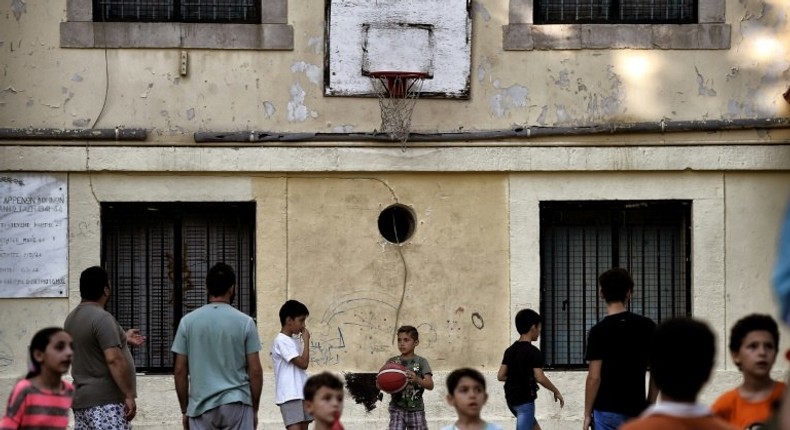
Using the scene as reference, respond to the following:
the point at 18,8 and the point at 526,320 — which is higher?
the point at 18,8

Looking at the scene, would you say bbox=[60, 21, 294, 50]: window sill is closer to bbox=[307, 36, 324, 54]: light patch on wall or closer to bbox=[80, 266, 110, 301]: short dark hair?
bbox=[307, 36, 324, 54]: light patch on wall

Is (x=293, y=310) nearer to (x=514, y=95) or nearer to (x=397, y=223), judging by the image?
(x=397, y=223)

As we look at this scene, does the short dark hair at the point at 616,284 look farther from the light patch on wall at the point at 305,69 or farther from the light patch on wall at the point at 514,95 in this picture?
the light patch on wall at the point at 305,69

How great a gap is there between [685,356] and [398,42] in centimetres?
909

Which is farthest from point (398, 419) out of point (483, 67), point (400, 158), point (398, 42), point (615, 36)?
point (615, 36)

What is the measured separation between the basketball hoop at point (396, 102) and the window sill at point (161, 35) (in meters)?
1.05

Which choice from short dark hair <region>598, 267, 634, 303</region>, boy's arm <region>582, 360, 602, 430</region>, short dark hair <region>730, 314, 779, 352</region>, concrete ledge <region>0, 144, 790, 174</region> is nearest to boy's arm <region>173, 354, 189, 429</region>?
boy's arm <region>582, 360, 602, 430</region>

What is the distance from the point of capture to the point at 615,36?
13.7 meters

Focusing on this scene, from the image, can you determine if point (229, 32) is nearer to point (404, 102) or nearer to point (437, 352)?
point (404, 102)

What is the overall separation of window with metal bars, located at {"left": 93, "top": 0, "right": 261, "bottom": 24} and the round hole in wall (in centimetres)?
217

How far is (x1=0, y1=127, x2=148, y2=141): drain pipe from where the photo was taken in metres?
13.3

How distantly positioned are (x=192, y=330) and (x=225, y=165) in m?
4.10

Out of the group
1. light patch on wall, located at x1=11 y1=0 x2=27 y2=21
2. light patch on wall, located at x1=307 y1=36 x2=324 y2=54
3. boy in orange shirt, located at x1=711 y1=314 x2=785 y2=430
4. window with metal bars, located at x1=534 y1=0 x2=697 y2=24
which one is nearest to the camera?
boy in orange shirt, located at x1=711 y1=314 x2=785 y2=430

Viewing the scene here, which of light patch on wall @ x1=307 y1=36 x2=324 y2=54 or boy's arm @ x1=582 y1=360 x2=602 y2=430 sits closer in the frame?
boy's arm @ x1=582 y1=360 x2=602 y2=430
